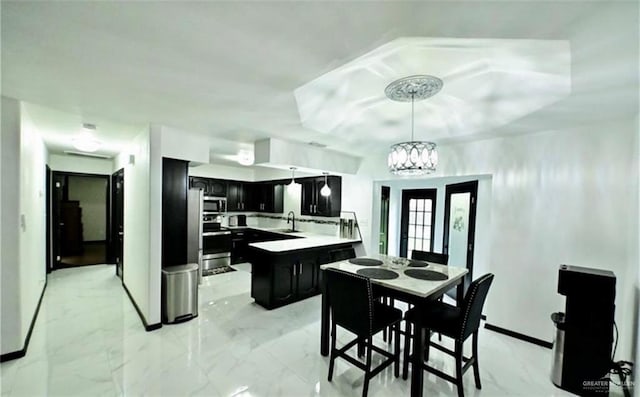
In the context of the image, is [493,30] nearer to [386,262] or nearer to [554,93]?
[554,93]

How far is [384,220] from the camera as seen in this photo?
531 centimetres

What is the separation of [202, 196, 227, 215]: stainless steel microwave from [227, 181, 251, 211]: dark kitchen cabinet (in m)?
0.53

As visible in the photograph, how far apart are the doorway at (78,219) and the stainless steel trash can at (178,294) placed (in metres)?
3.82

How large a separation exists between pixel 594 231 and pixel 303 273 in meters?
3.41

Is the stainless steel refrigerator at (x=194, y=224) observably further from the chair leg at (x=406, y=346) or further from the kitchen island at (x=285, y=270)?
the chair leg at (x=406, y=346)

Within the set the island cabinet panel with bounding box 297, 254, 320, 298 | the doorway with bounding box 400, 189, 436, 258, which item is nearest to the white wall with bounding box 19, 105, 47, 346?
the island cabinet panel with bounding box 297, 254, 320, 298

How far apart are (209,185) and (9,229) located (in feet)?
12.2

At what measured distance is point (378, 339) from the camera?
9.91 ft

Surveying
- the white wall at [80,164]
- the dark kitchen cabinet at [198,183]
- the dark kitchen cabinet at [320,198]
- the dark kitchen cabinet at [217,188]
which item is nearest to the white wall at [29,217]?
the white wall at [80,164]

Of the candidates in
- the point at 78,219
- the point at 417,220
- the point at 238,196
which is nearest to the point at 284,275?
the point at 238,196

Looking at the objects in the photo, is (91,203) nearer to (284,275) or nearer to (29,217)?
(29,217)

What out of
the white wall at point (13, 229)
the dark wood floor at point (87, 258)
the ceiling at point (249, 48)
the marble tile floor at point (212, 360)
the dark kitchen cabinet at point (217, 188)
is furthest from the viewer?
the dark kitchen cabinet at point (217, 188)

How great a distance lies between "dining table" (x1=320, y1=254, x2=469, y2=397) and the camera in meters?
2.06

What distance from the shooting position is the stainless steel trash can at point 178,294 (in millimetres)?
3205
